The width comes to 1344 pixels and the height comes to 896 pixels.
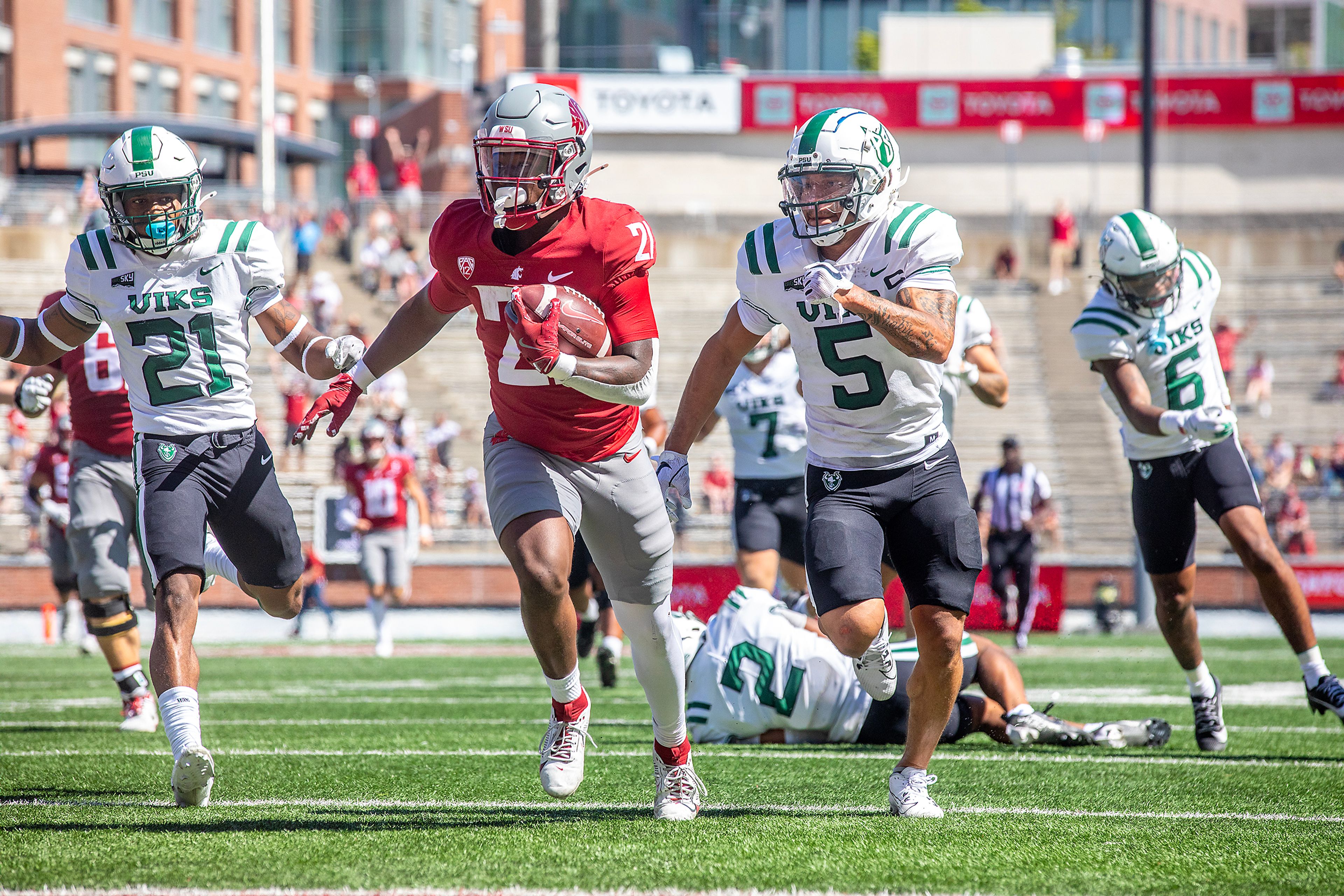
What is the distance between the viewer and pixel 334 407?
464cm

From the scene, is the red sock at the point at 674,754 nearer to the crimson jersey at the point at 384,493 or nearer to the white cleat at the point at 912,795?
the white cleat at the point at 912,795

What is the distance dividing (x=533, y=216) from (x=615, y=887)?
6.25ft

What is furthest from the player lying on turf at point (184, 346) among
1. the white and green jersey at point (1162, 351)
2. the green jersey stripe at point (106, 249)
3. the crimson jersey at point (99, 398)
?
the white and green jersey at point (1162, 351)

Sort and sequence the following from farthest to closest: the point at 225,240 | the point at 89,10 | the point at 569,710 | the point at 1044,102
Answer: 1. the point at 89,10
2. the point at 1044,102
3. the point at 225,240
4. the point at 569,710

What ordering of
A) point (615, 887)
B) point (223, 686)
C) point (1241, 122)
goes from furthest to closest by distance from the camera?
point (1241, 122) → point (223, 686) → point (615, 887)

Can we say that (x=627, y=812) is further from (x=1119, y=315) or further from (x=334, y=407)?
(x=1119, y=315)

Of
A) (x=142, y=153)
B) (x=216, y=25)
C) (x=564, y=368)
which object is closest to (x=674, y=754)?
(x=564, y=368)

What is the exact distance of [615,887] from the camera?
3.39m

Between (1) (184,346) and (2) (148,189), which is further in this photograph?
(1) (184,346)

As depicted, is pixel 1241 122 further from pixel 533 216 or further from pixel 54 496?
pixel 533 216

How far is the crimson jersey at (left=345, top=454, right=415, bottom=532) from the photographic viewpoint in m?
12.7

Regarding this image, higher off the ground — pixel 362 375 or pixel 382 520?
pixel 362 375

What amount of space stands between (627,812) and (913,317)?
1684 mm

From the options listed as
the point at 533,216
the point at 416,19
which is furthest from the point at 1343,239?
the point at 416,19
